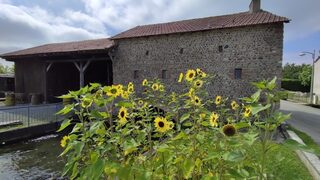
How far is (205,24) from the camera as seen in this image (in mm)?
14250

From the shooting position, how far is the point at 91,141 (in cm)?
166

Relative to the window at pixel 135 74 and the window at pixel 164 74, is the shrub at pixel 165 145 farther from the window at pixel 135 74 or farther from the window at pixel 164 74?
the window at pixel 135 74

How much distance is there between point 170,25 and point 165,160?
15.1 m

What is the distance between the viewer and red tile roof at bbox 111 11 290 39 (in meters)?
12.6

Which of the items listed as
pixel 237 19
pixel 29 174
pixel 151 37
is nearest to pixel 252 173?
pixel 29 174

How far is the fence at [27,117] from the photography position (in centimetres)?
1068

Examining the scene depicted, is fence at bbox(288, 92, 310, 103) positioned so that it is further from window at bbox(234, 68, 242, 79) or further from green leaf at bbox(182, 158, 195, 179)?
green leaf at bbox(182, 158, 195, 179)

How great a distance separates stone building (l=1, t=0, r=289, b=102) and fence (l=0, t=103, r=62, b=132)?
415 cm

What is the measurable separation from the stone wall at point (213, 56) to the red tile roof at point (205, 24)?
23 cm

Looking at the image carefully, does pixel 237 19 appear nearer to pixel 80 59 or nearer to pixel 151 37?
pixel 151 37

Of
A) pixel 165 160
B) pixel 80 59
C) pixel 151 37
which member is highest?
pixel 151 37

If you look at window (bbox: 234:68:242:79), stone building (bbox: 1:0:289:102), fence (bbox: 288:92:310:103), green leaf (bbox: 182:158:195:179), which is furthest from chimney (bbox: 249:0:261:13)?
green leaf (bbox: 182:158:195:179)

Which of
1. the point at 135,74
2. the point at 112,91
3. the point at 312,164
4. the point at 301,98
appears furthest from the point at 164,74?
the point at 301,98

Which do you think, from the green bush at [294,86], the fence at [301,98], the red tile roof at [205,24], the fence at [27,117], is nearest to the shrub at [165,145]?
the fence at [27,117]
